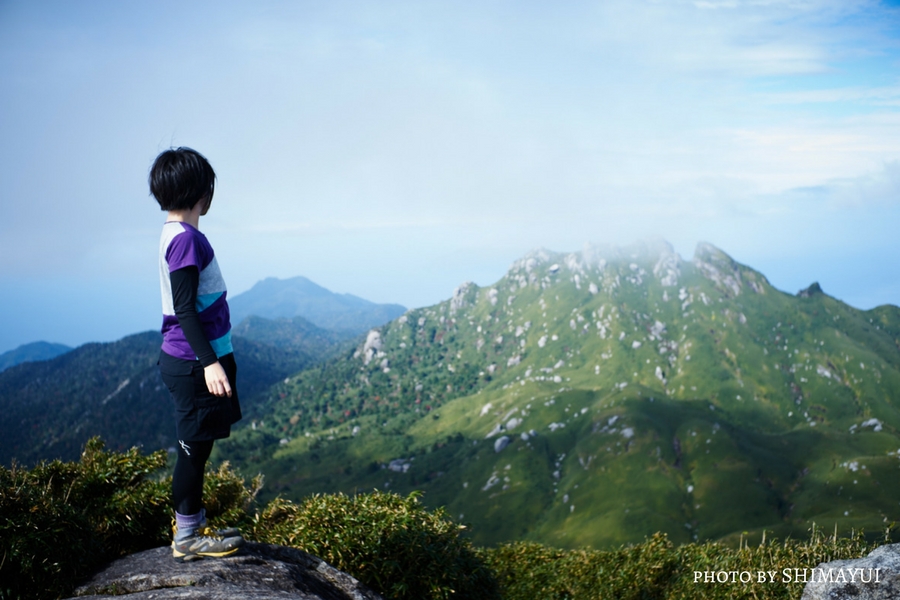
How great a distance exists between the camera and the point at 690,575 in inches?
509

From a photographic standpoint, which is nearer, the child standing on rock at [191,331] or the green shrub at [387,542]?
the child standing on rock at [191,331]

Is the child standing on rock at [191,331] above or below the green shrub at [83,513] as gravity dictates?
above

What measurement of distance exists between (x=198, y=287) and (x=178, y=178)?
4.92 ft

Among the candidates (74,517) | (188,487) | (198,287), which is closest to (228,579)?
(188,487)

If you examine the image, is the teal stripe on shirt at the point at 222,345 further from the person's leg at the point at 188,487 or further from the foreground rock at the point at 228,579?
the foreground rock at the point at 228,579

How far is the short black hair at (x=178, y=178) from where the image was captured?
7.09m

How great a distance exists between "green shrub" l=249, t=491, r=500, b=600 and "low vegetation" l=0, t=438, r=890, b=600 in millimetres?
20

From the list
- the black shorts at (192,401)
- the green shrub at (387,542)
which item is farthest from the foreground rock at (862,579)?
the black shorts at (192,401)

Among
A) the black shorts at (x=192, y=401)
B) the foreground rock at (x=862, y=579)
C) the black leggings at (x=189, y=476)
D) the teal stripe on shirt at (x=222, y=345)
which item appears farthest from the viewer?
the foreground rock at (x=862, y=579)

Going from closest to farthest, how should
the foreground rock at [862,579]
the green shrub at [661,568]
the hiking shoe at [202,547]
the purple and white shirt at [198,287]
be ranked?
the purple and white shirt at [198,287] < the hiking shoe at [202,547] < the foreground rock at [862,579] < the green shrub at [661,568]

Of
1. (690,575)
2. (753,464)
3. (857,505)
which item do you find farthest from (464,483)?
(690,575)

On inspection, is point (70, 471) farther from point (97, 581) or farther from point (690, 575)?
point (690, 575)

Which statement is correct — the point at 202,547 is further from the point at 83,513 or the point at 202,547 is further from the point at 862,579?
the point at 862,579

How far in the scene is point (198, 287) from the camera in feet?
22.8
